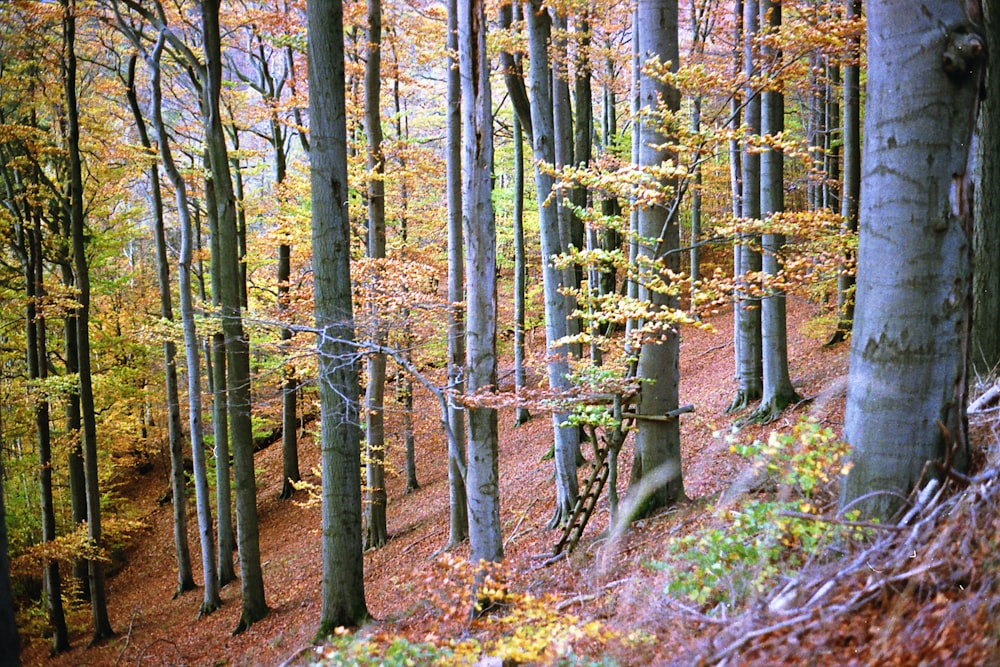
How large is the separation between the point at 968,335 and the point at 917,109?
1.29 m

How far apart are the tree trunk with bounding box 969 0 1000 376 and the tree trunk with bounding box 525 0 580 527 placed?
4.40 metres

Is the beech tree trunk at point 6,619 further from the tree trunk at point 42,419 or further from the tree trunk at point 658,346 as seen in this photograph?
the tree trunk at point 42,419

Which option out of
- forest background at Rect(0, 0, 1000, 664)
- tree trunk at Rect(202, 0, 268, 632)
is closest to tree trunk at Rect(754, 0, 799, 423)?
forest background at Rect(0, 0, 1000, 664)

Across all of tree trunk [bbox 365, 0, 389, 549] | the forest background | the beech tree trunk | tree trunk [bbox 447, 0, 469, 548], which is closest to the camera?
the beech tree trunk

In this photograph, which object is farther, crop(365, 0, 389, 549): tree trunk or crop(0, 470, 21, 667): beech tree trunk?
crop(365, 0, 389, 549): tree trunk

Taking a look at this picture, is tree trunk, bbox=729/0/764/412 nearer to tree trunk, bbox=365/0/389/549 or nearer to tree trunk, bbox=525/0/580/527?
tree trunk, bbox=525/0/580/527

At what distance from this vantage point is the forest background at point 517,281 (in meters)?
3.76

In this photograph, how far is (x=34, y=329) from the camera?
13.4 metres

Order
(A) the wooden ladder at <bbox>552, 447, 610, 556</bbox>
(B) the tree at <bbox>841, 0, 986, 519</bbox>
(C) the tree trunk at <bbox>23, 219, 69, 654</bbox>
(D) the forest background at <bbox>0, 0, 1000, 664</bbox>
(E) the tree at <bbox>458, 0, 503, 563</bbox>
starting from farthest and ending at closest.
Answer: (C) the tree trunk at <bbox>23, 219, 69, 654</bbox> < (A) the wooden ladder at <bbox>552, 447, 610, 556</bbox> < (E) the tree at <bbox>458, 0, 503, 563</bbox> < (D) the forest background at <bbox>0, 0, 1000, 664</bbox> < (B) the tree at <bbox>841, 0, 986, 519</bbox>

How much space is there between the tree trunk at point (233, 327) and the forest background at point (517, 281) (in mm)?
58

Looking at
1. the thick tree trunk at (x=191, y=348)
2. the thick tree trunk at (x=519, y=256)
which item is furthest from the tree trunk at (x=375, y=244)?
the thick tree trunk at (x=191, y=348)

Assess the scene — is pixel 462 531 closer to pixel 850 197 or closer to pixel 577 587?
pixel 577 587

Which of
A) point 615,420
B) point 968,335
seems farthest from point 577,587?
point 968,335

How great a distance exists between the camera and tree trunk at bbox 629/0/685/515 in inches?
265
